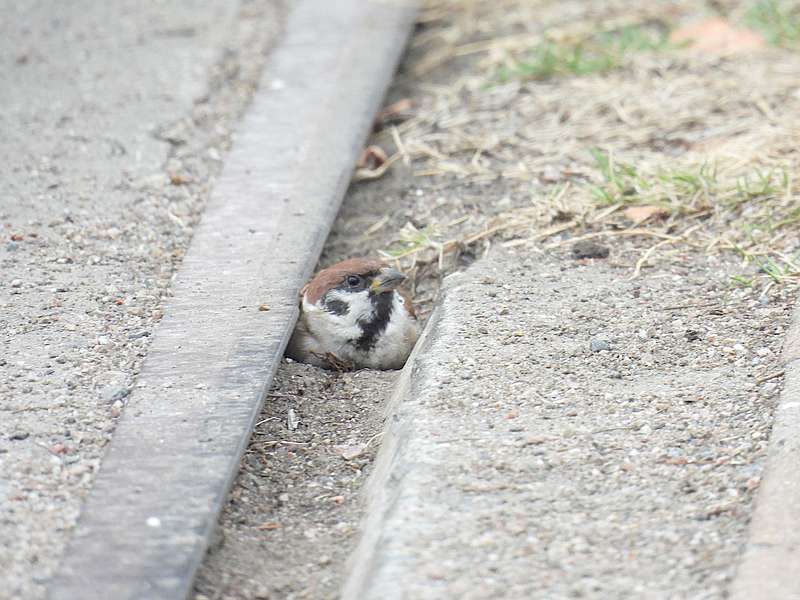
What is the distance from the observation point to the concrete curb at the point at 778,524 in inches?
94.5

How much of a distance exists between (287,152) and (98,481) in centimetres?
212

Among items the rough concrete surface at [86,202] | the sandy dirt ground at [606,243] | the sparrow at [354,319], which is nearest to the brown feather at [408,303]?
the sparrow at [354,319]

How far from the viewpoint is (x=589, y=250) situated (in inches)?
158

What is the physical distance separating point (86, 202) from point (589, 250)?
1.79 m

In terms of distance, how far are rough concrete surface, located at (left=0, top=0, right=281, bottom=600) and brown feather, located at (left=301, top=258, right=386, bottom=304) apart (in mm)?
462

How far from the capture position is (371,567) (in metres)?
2.58

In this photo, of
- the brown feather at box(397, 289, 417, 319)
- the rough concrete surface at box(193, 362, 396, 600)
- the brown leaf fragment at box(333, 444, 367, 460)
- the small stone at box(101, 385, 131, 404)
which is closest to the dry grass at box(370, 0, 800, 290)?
the brown feather at box(397, 289, 417, 319)

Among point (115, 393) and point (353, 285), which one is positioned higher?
point (115, 393)

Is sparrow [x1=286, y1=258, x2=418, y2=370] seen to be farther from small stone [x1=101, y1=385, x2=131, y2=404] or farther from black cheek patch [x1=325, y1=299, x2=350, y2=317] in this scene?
small stone [x1=101, y1=385, x2=131, y2=404]

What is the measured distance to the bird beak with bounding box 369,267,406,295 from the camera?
4.00 metres

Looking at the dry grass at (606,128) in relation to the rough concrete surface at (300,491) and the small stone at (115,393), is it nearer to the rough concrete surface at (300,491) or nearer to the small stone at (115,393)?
the rough concrete surface at (300,491)

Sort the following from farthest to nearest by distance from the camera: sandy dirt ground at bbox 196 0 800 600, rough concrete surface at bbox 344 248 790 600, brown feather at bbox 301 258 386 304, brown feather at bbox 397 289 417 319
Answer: brown feather at bbox 397 289 417 319, brown feather at bbox 301 258 386 304, sandy dirt ground at bbox 196 0 800 600, rough concrete surface at bbox 344 248 790 600

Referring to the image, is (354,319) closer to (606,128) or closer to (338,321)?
(338,321)

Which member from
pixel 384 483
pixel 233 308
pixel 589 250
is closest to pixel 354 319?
pixel 233 308
